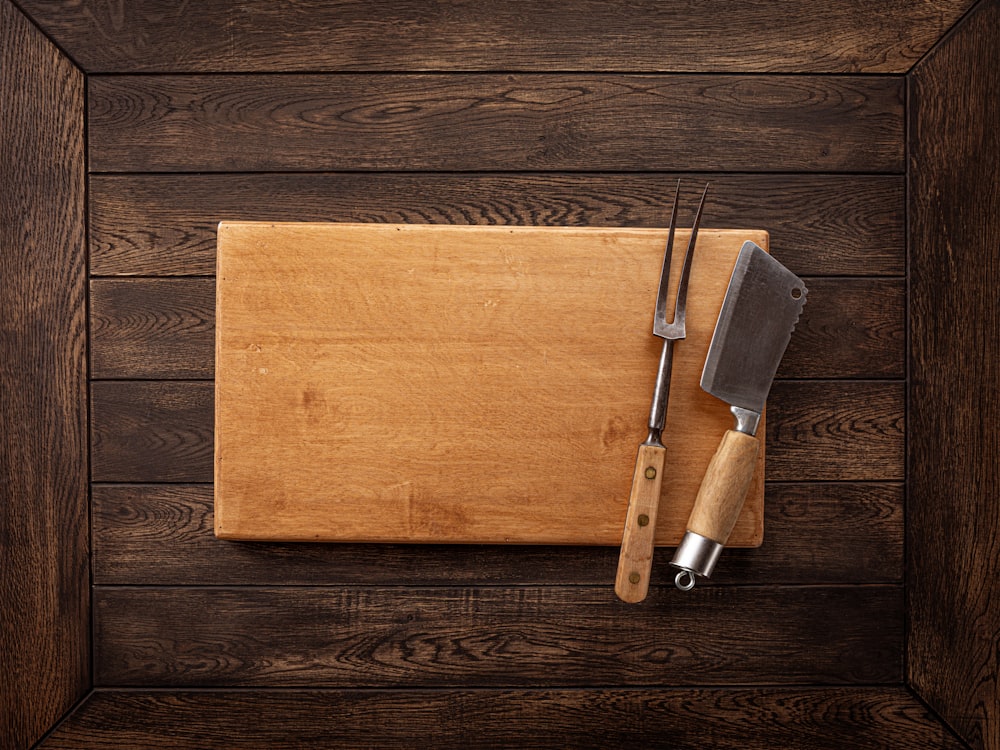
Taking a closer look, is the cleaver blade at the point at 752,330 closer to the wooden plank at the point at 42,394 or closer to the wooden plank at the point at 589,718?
the wooden plank at the point at 589,718

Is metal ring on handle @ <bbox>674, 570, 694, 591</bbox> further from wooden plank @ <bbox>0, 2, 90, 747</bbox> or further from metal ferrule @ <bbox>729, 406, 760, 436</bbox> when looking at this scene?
wooden plank @ <bbox>0, 2, 90, 747</bbox>

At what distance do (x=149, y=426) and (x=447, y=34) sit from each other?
0.57 metres

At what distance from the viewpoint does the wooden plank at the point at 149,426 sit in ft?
2.19

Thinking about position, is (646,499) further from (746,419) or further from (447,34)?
(447,34)

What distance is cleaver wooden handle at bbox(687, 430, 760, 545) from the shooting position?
23.5 inches

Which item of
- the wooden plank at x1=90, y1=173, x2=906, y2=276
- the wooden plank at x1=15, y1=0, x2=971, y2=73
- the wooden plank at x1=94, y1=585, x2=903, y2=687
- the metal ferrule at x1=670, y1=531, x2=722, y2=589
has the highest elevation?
the wooden plank at x1=15, y1=0, x2=971, y2=73

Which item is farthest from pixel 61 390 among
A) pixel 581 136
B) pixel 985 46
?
pixel 985 46

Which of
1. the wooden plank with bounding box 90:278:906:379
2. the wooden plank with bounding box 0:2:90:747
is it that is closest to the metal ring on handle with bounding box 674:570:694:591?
the wooden plank with bounding box 90:278:906:379

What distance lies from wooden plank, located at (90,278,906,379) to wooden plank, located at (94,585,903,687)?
0.26 meters

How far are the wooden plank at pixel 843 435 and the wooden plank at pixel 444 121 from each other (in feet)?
0.94

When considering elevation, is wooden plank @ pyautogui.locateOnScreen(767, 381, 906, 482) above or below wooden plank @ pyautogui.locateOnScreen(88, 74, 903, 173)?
below

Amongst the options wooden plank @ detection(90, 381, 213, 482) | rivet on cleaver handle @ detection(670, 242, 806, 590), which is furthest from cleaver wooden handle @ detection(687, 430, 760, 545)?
wooden plank @ detection(90, 381, 213, 482)

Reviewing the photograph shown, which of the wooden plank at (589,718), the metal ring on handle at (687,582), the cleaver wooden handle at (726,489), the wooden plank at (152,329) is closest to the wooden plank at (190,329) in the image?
the wooden plank at (152,329)

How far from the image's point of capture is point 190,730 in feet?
2.20
